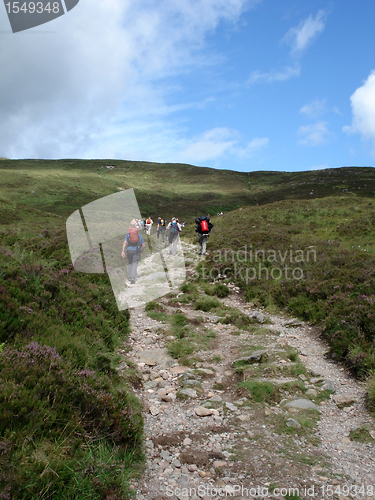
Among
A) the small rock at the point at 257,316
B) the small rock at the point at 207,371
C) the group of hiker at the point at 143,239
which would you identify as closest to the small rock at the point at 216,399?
the small rock at the point at 207,371

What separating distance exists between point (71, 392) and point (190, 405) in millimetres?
2568

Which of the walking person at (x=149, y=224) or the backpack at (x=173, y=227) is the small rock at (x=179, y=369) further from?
the walking person at (x=149, y=224)

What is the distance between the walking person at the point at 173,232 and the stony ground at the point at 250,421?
42.5ft

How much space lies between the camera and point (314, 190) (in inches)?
3169

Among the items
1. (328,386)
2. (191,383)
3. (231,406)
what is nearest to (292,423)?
(231,406)

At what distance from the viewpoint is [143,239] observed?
17.0 meters

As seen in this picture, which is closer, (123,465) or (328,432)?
(123,465)

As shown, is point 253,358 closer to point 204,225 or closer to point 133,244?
point 133,244

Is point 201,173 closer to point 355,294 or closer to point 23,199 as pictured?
point 23,199

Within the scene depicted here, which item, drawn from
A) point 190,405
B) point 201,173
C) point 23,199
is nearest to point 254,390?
point 190,405

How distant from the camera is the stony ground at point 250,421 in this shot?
402cm

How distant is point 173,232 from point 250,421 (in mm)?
17500

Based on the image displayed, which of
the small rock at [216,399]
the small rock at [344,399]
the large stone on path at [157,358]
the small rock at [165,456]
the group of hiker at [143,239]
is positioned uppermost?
the group of hiker at [143,239]

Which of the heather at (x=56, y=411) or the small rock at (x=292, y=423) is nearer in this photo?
the heather at (x=56, y=411)
